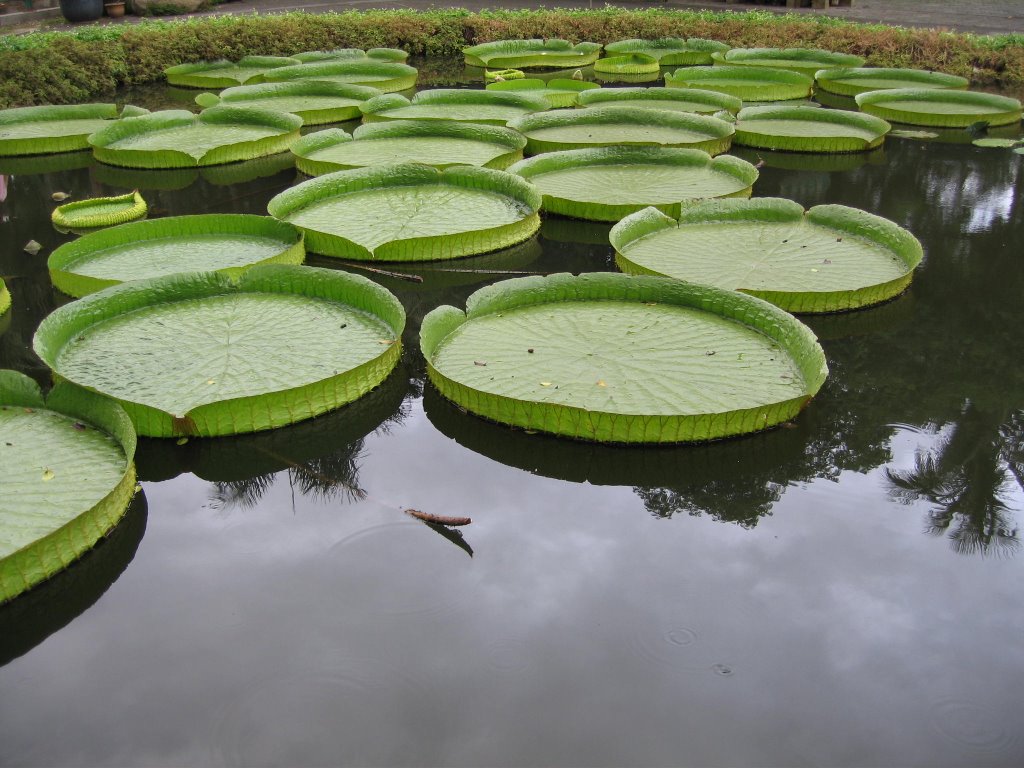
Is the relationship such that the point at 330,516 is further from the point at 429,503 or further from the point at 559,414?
the point at 559,414

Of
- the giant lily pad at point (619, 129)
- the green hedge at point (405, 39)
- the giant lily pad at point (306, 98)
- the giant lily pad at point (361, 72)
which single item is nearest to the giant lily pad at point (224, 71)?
the giant lily pad at point (361, 72)

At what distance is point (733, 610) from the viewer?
251 centimetres

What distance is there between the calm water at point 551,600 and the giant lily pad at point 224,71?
588 cm

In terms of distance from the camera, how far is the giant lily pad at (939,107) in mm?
7477

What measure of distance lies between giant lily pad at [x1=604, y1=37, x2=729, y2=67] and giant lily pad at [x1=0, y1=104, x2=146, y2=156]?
18.2ft

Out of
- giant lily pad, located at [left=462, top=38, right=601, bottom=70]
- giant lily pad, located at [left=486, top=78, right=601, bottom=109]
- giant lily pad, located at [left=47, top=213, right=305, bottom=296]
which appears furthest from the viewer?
giant lily pad, located at [left=462, top=38, right=601, bottom=70]

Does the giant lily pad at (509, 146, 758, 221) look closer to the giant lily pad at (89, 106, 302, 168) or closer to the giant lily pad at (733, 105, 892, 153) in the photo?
the giant lily pad at (733, 105, 892, 153)

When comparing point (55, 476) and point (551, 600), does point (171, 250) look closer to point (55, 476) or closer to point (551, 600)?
point (55, 476)

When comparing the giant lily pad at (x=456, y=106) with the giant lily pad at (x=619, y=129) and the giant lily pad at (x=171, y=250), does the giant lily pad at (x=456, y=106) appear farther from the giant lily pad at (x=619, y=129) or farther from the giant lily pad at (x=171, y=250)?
the giant lily pad at (x=171, y=250)

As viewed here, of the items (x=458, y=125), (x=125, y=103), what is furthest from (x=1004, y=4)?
(x=125, y=103)

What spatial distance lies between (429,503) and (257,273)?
159 centimetres

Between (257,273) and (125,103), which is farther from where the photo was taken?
(125,103)

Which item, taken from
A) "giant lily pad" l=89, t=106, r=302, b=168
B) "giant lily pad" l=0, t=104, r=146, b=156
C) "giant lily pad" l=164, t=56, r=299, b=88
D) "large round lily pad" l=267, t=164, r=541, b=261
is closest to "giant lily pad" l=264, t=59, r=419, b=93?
"giant lily pad" l=164, t=56, r=299, b=88

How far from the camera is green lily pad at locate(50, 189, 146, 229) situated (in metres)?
5.21
